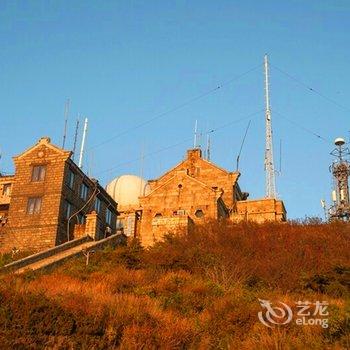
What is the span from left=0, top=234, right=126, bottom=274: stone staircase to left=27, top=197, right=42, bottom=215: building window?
6133mm

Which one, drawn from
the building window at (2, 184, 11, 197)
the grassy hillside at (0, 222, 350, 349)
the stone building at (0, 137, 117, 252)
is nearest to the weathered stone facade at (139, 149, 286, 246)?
the stone building at (0, 137, 117, 252)

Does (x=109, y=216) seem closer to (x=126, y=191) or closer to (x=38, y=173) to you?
(x=38, y=173)

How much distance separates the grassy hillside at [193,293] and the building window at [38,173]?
48.6ft

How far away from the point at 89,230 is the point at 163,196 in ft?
24.9

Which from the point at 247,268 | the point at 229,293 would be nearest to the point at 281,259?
the point at 247,268

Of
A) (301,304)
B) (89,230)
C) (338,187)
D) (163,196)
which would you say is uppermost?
(338,187)

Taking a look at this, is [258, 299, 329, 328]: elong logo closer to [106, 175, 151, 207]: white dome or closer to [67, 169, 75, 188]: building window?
[67, 169, 75, 188]: building window

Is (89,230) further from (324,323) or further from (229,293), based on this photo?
(324,323)

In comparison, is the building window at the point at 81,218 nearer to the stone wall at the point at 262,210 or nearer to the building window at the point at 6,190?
the building window at the point at 6,190

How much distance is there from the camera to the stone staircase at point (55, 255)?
26.2 metres

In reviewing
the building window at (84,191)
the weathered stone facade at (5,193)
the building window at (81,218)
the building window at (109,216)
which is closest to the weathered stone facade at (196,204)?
the building window at (81,218)

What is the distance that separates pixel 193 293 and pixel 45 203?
2420 centimetres

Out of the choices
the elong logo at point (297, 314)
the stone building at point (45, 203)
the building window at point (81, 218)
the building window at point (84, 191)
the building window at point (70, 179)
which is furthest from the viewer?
the building window at point (84, 191)

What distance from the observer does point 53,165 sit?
41.8 metres
